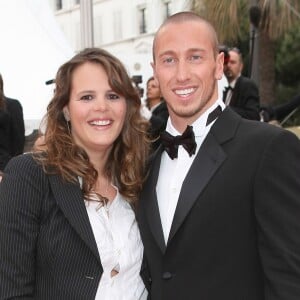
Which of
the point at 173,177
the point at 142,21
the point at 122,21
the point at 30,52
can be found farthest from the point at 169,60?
the point at 122,21

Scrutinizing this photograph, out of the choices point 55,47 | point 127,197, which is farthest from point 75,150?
point 55,47

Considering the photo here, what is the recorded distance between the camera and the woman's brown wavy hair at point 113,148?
2617mm

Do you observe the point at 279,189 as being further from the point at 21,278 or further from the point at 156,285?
the point at 21,278

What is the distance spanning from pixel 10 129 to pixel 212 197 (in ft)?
11.5

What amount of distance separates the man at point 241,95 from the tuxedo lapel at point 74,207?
3.22m

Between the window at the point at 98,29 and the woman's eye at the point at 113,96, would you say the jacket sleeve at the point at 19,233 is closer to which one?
the woman's eye at the point at 113,96

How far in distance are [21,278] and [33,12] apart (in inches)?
245

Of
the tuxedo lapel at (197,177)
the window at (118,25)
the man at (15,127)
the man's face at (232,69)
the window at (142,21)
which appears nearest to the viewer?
the tuxedo lapel at (197,177)

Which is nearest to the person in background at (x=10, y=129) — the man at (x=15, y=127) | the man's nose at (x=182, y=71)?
the man at (x=15, y=127)

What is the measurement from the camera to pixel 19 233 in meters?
2.38

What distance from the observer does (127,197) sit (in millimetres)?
2775

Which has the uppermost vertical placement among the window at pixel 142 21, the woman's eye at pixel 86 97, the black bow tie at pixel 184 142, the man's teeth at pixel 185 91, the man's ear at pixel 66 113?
the man's teeth at pixel 185 91

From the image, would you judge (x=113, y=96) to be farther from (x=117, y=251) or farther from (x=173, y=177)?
(x=117, y=251)

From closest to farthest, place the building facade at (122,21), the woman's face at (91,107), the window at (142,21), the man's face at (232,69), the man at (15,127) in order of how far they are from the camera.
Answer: the woman's face at (91,107), the man at (15,127), the man's face at (232,69), the building facade at (122,21), the window at (142,21)
